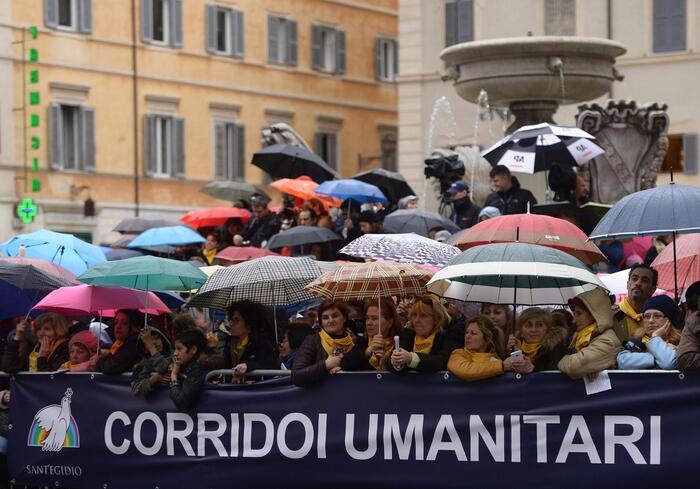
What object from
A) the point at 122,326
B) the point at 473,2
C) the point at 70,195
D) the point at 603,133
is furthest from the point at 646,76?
the point at 122,326

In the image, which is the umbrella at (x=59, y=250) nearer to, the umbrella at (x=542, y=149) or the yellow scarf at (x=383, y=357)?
the umbrella at (x=542, y=149)

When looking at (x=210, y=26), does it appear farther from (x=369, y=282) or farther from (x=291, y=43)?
(x=369, y=282)

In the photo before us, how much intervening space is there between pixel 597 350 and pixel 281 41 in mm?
41902

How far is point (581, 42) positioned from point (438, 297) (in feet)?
26.5

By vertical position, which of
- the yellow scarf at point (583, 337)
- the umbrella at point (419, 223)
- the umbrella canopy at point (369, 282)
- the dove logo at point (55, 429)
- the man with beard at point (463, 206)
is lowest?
the dove logo at point (55, 429)

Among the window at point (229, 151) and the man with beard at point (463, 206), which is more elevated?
the window at point (229, 151)

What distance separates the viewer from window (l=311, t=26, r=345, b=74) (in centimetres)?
5309

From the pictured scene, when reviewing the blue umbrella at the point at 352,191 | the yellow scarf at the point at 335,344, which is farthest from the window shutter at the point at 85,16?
the yellow scarf at the point at 335,344

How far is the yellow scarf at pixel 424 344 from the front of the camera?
11.3 meters

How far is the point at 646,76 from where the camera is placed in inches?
1736

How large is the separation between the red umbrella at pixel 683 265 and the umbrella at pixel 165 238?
799 centimetres

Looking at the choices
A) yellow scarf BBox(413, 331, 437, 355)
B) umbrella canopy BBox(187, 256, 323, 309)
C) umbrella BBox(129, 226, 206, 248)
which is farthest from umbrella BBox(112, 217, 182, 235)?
yellow scarf BBox(413, 331, 437, 355)

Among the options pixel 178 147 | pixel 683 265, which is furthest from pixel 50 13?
pixel 683 265

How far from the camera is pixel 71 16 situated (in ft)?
146
